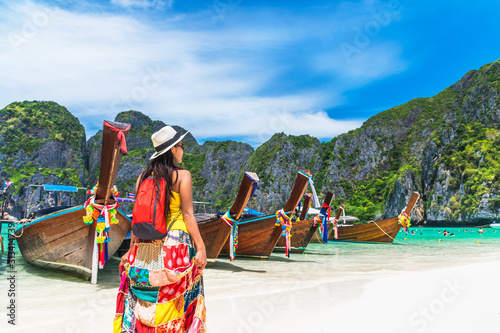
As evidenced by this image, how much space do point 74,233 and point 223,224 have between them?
3.52 m

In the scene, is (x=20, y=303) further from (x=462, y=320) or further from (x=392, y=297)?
(x=462, y=320)

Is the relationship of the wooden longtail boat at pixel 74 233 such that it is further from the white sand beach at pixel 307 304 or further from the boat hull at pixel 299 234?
the boat hull at pixel 299 234

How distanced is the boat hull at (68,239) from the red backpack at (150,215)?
5148 millimetres

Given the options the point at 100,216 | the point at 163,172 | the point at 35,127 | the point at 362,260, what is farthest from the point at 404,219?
the point at 35,127

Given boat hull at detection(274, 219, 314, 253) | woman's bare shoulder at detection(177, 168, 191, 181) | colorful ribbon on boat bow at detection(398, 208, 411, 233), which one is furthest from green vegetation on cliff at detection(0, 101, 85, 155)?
woman's bare shoulder at detection(177, 168, 191, 181)

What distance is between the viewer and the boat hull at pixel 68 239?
6906 millimetres

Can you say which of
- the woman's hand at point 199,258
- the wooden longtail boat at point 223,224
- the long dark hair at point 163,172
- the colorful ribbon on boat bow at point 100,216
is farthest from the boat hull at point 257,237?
the long dark hair at point 163,172

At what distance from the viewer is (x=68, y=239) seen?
23.2 feet

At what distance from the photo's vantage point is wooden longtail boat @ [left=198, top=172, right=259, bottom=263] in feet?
26.5

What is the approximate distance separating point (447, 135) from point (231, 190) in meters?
69.6

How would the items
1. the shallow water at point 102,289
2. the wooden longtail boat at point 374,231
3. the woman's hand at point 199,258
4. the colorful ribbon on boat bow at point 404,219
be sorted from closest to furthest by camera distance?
the woman's hand at point 199,258, the shallow water at point 102,289, the colorful ribbon on boat bow at point 404,219, the wooden longtail boat at point 374,231

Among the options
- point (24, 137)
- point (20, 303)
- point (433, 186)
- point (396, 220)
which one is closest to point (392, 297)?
point (20, 303)

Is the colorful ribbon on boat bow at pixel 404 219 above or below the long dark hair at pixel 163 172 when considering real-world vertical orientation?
below

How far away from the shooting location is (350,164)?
385 feet
